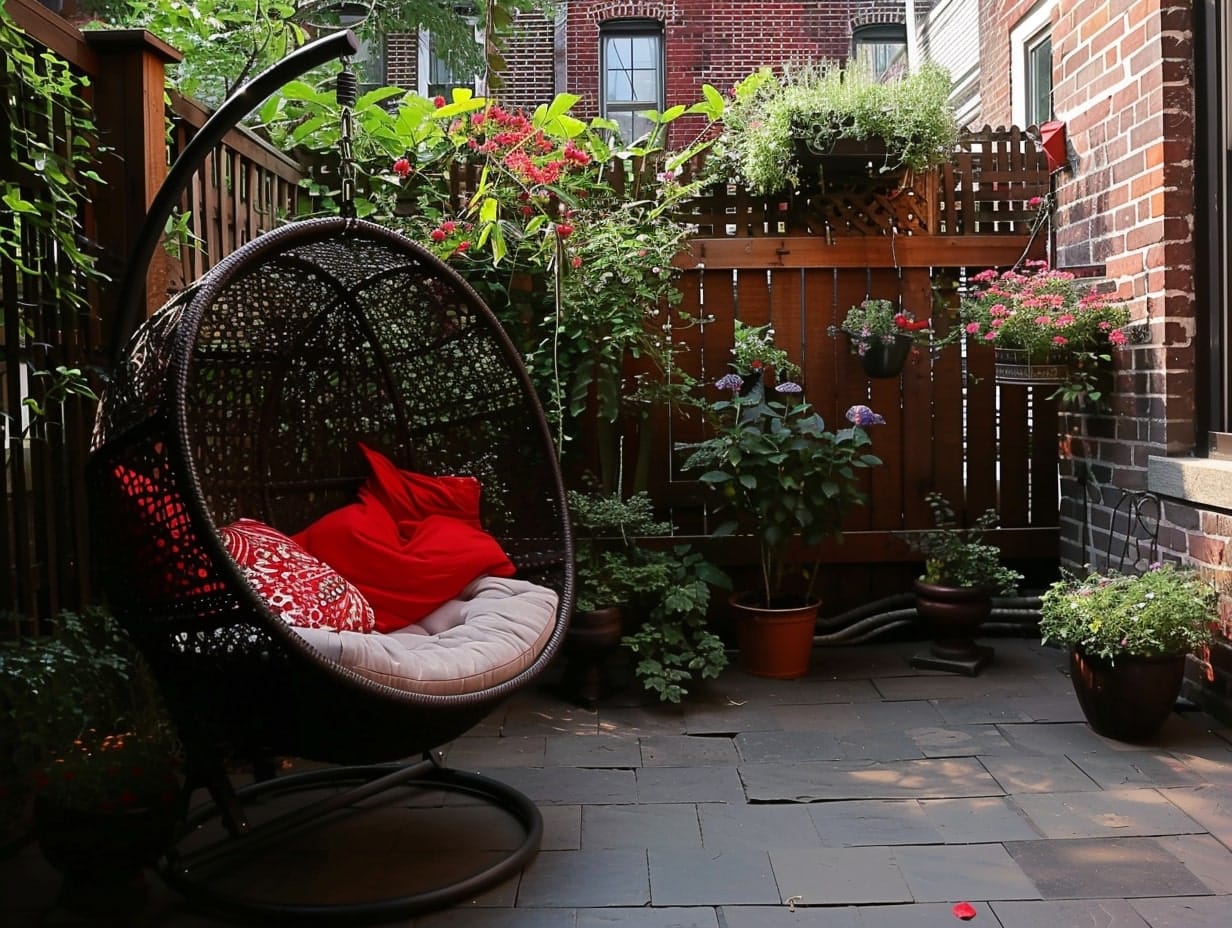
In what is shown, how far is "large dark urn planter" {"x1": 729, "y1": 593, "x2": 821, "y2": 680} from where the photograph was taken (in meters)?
3.92

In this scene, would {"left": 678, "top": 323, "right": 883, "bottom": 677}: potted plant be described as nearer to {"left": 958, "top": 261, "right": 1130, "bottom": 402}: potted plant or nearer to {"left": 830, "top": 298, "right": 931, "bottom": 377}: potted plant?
{"left": 830, "top": 298, "right": 931, "bottom": 377}: potted plant

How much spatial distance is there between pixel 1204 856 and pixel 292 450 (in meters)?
2.42

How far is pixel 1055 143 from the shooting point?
420 cm

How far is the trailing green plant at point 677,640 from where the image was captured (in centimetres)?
365

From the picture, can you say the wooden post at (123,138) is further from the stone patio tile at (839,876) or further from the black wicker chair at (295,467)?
the stone patio tile at (839,876)

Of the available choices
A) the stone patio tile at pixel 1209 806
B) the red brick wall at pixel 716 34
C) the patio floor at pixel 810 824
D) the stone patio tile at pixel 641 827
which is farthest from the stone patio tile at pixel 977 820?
the red brick wall at pixel 716 34

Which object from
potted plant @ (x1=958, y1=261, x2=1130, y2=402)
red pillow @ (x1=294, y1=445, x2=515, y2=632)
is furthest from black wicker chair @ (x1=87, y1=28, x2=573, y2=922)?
potted plant @ (x1=958, y1=261, x2=1130, y2=402)

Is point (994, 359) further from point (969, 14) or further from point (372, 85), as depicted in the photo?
point (372, 85)

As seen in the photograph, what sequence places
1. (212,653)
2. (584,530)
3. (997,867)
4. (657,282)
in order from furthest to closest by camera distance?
(657,282) < (584,530) < (997,867) < (212,653)

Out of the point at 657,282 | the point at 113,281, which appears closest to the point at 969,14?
the point at 657,282

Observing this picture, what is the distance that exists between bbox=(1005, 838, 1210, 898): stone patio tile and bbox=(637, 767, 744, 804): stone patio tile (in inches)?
27.4

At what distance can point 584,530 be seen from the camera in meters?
3.93

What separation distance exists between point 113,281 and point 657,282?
6.48ft

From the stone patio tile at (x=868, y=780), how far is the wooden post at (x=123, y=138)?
1.99m
